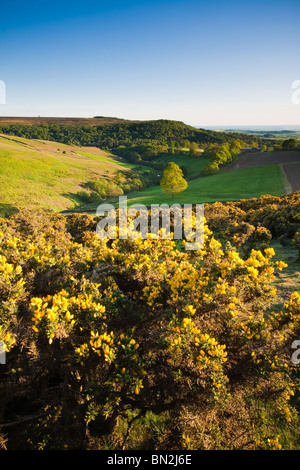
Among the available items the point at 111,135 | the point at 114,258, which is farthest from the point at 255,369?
the point at 111,135

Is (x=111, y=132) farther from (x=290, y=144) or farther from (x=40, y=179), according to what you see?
(x=290, y=144)

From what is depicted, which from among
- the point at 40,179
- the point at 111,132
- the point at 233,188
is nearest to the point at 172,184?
the point at 233,188

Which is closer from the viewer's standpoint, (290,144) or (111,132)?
(290,144)

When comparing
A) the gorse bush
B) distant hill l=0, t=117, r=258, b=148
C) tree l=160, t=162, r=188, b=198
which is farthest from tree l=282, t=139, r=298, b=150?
the gorse bush

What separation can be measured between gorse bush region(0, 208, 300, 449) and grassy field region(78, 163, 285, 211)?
4051 cm

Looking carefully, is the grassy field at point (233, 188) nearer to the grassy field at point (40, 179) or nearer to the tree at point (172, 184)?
the tree at point (172, 184)

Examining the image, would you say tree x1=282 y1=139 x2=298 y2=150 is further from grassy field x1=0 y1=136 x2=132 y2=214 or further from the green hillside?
grassy field x1=0 y1=136 x2=132 y2=214

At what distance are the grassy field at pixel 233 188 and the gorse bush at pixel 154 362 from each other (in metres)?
40.5

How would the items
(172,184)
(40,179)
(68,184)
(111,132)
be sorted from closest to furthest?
(172,184), (40,179), (68,184), (111,132)

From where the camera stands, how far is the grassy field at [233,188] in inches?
1831

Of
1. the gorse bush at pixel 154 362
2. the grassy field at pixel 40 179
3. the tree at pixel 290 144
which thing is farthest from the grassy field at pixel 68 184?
the gorse bush at pixel 154 362

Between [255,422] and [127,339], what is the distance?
3.39 meters

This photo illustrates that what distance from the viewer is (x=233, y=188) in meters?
53.1

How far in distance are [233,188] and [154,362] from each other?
54680mm
